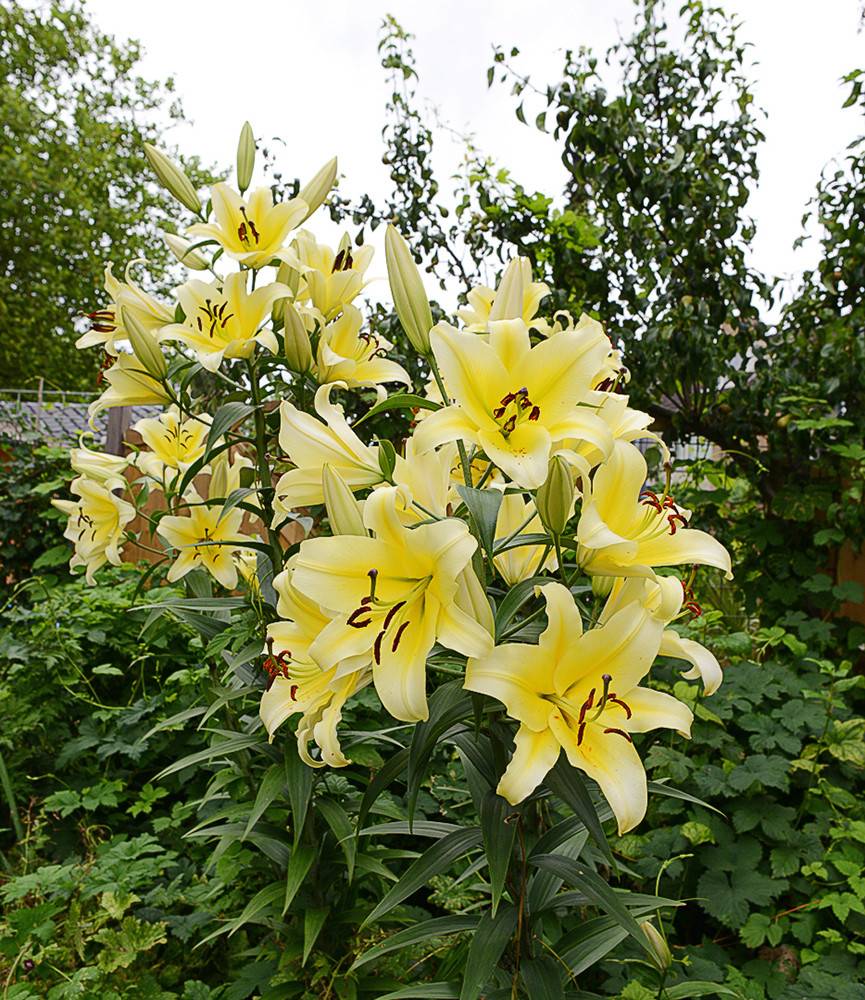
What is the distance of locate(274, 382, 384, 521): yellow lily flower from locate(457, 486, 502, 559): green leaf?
0.12m

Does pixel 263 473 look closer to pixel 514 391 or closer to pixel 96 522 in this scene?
pixel 96 522

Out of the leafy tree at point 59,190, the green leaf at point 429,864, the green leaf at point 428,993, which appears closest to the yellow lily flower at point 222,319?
the green leaf at point 429,864

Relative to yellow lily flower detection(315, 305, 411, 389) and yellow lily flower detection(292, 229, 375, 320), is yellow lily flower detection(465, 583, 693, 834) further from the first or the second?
yellow lily flower detection(292, 229, 375, 320)

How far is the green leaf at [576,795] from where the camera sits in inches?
26.8

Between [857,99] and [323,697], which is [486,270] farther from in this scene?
[323,697]

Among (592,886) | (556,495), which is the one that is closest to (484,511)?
(556,495)

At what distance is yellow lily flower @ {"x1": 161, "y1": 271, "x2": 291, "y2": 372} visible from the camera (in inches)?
41.6

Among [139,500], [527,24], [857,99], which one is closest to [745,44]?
[857,99]

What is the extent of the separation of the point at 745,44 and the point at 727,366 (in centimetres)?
112

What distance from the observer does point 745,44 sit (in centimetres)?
270

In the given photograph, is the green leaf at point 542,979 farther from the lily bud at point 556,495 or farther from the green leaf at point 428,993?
the lily bud at point 556,495

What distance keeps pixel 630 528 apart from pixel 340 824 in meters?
0.67

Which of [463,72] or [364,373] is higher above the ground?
[463,72]

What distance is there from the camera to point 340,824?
3.65 feet
